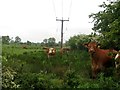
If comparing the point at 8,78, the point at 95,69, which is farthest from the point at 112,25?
the point at 95,69

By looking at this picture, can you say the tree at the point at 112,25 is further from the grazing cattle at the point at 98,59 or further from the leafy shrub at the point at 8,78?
the leafy shrub at the point at 8,78

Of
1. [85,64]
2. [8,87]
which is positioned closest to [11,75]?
[8,87]

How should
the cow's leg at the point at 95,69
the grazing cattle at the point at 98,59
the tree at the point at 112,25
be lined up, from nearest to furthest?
the tree at the point at 112,25
the cow's leg at the point at 95,69
the grazing cattle at the point at 98,59

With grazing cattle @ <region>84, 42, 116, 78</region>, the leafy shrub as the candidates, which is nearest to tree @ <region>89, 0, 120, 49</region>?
grazing cattle @ <region>84, 42, 116, 78</region>

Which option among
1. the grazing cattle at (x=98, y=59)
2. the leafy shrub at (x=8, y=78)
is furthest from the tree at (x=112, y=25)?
the leafy shrub at (x=8, y=78)

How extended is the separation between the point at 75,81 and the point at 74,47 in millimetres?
35204

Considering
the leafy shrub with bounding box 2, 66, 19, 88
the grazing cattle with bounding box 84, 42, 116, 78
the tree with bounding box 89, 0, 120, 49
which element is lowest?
the leafy shrub with bounding box 2, 66, 19, 88

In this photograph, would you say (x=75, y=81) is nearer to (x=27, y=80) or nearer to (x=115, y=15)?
(x=27, y=80)

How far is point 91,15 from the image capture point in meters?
18.6

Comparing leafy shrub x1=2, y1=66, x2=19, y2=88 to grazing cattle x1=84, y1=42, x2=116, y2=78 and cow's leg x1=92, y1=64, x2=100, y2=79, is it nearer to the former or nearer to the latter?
cow's leg x1=92, y1=64, x2=100, y2=79

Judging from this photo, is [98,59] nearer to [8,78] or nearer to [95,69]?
[95,69]

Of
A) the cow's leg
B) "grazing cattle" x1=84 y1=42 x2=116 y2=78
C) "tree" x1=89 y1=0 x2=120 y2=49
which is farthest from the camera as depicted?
"grazing cattle" x1=84 y1=42 x2=116 y2=78

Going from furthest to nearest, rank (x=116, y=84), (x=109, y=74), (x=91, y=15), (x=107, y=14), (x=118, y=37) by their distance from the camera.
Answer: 1. (x=91, y=15)
2. (x=109, y=74)
3. (x=107, y=14)
4. (x=116, y=84)
5. (x=118, y=37)

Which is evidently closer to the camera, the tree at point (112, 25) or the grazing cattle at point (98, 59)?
the tree at point (112, 25)
